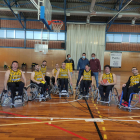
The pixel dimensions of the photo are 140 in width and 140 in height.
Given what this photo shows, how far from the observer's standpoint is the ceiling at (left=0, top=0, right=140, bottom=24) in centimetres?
1051

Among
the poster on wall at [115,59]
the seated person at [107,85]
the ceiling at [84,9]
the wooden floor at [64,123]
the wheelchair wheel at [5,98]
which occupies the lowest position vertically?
the wooden floor at [64,123]

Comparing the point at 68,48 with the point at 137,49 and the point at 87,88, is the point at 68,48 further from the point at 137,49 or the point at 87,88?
the point at 87,88

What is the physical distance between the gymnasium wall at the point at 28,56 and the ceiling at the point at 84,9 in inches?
134

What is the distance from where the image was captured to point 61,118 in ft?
8.90

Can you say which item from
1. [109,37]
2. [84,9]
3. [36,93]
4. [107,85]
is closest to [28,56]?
[84,9]

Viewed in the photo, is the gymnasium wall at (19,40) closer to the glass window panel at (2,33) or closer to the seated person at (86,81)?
the glass window panel at (2,33)

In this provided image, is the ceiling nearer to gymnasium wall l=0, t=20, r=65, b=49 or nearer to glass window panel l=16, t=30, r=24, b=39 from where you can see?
gymnasium wall l=0, t=20, r=65, b=49

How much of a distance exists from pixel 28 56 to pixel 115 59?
9168mm

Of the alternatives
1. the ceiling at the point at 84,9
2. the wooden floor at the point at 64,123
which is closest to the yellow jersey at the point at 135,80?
the wooden floor at the point at 64,123

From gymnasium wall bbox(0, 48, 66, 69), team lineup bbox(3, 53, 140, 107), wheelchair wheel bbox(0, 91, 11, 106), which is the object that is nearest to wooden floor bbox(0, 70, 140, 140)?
wheelchair wheel bbox(0, 91, 11, 106)

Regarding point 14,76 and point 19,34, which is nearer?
point 14,76

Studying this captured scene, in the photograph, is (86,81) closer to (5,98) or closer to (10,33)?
(5,98)

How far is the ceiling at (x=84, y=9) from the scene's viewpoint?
10.5m

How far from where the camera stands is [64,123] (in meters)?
2.49
